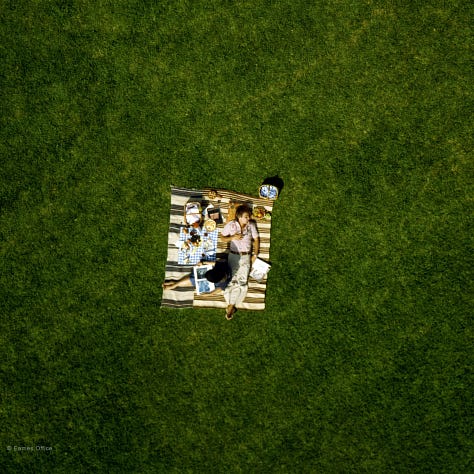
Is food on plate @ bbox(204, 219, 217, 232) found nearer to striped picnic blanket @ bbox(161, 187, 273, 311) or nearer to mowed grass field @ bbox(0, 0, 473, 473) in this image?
striped picnic blanket @ bbox(161, 187, 273, 311)

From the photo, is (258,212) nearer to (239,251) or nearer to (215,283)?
(239,251)

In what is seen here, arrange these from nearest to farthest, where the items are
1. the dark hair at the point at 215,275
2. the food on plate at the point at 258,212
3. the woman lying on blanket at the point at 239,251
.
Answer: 1. the dark hair at the point at 215,275
2. the woman lying on blanket at the point at 239,251
3. the food on plate at the point at 258,212

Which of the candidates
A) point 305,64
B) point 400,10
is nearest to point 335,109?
point 305,64

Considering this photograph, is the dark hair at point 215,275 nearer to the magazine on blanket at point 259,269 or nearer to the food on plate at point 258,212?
the magazine on blanket at point 259,269

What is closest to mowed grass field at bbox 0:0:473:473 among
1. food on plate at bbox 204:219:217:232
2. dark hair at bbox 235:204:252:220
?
dark hair at bbox 235:204:252:220

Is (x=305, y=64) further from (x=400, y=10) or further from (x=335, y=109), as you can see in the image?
(x=400, y=10)

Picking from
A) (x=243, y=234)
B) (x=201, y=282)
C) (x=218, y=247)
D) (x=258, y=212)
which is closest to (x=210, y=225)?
(x=218, y=247)

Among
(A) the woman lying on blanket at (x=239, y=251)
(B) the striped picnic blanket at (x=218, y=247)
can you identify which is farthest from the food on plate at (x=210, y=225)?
(A) the woman lying on blanket at (x=239, y=251)
